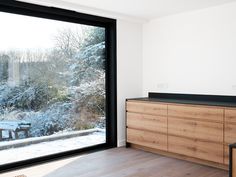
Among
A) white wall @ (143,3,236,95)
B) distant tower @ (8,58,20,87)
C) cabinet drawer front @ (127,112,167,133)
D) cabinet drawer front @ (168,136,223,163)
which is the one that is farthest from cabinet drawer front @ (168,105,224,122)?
distant tower @ (8,58,20,87)

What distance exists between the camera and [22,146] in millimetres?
3988

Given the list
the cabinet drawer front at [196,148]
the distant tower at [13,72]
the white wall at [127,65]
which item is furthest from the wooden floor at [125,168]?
the distant tower at [13,72]

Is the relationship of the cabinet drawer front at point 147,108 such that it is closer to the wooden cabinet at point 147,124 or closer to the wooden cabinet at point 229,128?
the wooden cabinet at point 147,124

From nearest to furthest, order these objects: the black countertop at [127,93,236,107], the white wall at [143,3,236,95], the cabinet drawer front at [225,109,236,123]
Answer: the cabinet drawer front at [225,109,236,123] → the black countertop at [127,93,236,107] → the white wall at [143,3,236,95]

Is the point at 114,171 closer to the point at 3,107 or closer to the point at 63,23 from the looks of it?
the point at 3,107

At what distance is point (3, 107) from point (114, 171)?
1.74m

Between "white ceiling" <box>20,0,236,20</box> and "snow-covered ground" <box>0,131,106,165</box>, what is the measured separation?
210cm

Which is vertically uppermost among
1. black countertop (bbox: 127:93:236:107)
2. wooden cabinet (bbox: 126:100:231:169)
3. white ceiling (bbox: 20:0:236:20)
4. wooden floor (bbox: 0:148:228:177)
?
white ceiling (bbox: 20:0:236:20)

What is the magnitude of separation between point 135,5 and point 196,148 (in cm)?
232

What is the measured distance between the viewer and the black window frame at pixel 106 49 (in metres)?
3.83

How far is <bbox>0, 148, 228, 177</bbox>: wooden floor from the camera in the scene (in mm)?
3570

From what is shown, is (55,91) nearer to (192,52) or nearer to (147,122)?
(147,122)

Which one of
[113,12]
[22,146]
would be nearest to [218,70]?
[113,12]

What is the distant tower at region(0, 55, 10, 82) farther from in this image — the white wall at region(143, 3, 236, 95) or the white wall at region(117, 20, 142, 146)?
the white wall at region(143, 3, 236, 95)
